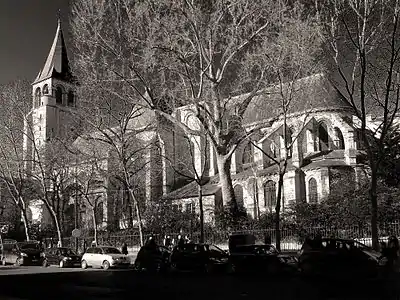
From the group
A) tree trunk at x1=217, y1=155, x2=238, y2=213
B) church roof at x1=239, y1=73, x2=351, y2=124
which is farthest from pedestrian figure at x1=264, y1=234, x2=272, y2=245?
church roof at x1=239, y1=73, x2=351, y2=124

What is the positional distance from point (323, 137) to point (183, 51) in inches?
1126

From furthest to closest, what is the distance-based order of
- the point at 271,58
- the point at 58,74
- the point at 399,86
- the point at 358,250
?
the point at 58,74 < the point at 271,58 < the point at 399,86 < the point at 358,250

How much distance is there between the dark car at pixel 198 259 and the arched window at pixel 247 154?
26.1 m

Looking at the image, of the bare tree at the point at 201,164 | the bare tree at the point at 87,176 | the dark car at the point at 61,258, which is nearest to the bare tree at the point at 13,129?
the bare tree at the point at 87,176

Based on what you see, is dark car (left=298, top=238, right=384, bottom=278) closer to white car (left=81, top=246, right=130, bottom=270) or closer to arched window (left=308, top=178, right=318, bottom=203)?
white car (left=81, top=246, right=130, bottom=270)

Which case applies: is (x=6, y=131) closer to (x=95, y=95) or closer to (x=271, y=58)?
(x=95, y=95)

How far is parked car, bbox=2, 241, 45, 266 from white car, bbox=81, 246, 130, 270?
4.91m

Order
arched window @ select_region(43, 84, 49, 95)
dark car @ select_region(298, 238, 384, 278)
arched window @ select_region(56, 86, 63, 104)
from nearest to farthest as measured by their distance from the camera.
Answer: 1. dark car @ select_region(298, 238, 384, 278)
2. arched window @ select_region(43, 84, 49, 95)
3. arched window @ select_region(56, 86, 63, 104)

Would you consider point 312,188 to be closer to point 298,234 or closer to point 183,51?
point 298,234

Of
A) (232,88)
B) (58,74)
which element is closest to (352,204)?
(232,88)

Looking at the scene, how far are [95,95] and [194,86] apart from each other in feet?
19.3

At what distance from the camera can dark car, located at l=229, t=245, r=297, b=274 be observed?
2097cm

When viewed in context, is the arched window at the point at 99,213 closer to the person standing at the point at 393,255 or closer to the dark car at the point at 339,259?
the dark car at the point at 339,259

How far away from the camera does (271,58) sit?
23078 millimetres
